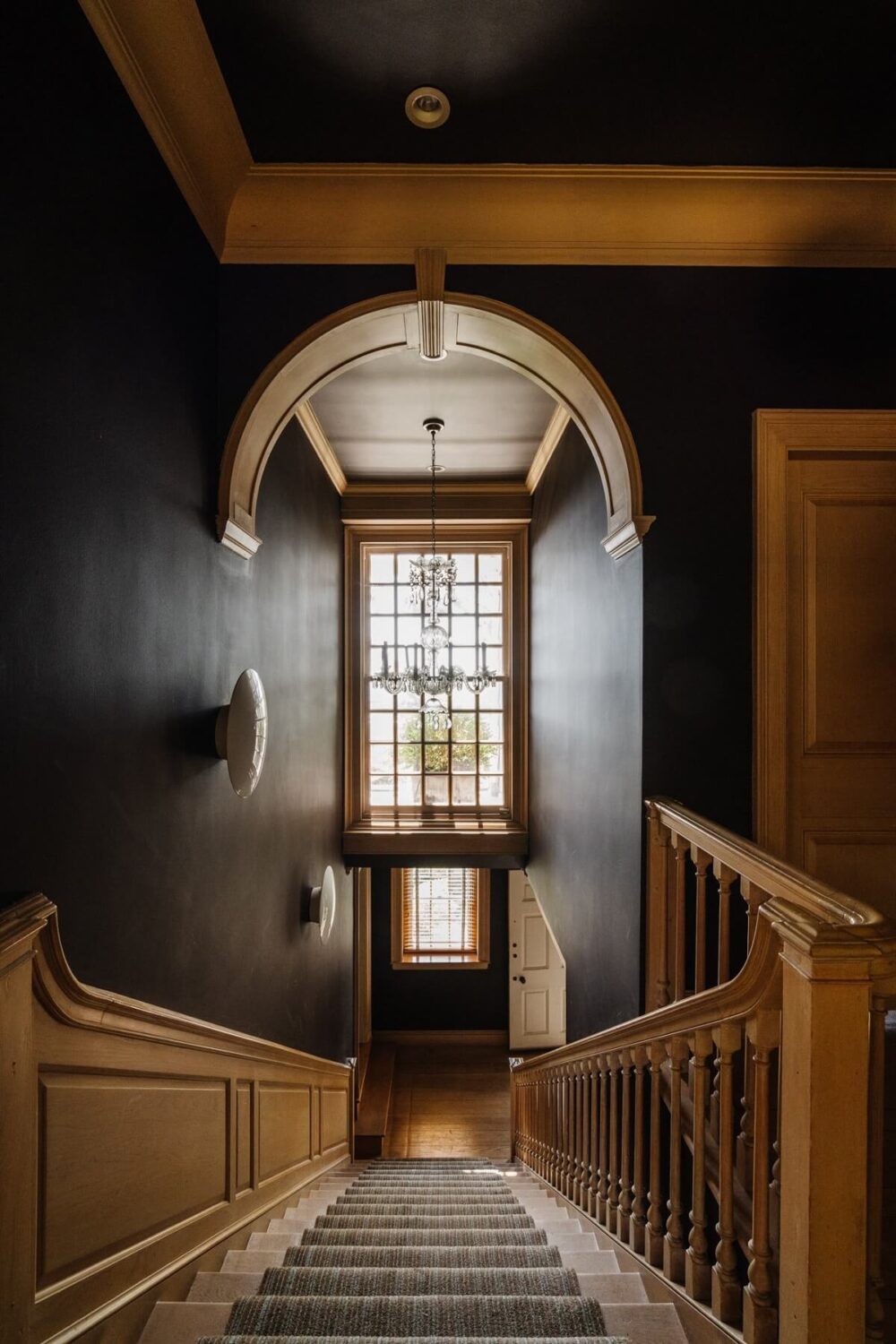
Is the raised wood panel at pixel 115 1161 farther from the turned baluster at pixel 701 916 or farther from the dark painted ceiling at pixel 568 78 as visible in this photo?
the dark painted ceiling at pixel 568 78

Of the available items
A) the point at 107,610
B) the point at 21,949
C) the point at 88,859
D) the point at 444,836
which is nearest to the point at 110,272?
the point at 107,610

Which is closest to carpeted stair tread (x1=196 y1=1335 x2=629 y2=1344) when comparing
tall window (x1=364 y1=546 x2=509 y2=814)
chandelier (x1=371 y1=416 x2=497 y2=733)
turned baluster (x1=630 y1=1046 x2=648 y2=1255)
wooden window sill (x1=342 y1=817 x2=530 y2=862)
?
turned baluster (x1=630 y1=1046 x2=648 y2=1255)

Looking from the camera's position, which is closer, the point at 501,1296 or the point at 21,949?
the point at 21,949

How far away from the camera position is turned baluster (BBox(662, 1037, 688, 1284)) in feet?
5.57

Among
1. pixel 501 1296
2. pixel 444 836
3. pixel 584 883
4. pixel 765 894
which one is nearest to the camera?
pixel 501 1296

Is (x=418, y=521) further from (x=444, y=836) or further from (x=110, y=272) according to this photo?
(x=110, y=272)

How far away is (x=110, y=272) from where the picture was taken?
179 centimetres

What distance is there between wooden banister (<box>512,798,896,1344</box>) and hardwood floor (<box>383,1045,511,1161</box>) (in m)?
4.63

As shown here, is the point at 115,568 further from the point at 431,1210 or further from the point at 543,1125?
the point at 543,1125

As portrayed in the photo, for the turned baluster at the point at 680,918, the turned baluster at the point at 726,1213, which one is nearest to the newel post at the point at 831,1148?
the turned baluster at the point at 726,1213

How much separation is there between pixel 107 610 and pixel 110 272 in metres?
0.78

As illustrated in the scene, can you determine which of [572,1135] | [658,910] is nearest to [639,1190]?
[658,910]

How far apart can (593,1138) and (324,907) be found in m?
2.40

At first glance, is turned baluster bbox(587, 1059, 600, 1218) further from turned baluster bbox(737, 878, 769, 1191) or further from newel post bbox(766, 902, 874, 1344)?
newel post bbox(766, 902, 874, 1344)
